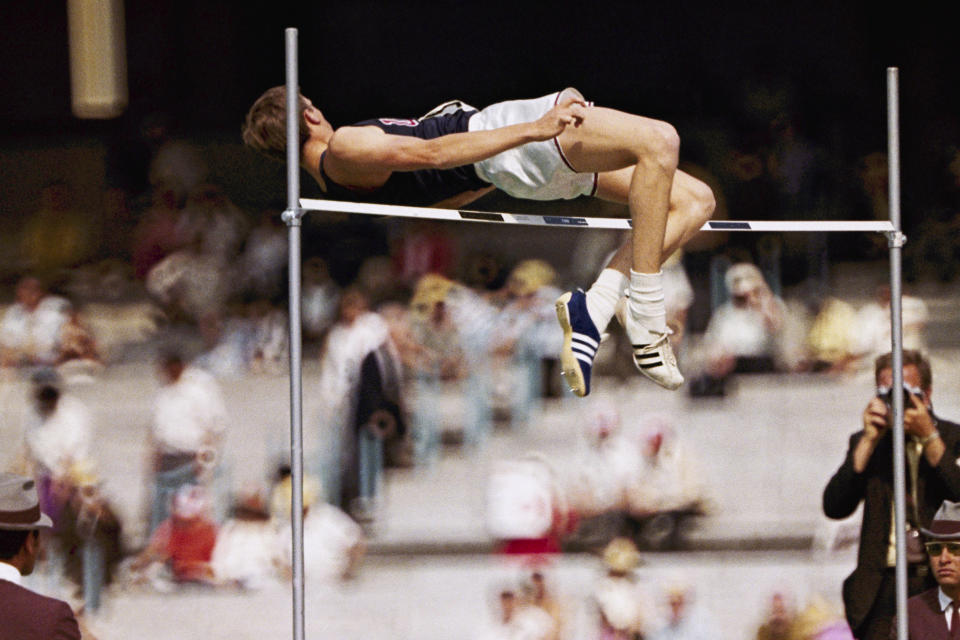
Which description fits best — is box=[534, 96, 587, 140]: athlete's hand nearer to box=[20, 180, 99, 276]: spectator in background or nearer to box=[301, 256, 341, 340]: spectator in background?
box=[301, 256, 341, 340]: spectator in background

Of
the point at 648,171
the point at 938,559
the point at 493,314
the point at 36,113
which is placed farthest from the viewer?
the point at 36,113

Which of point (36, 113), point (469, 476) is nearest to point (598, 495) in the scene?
point (469, 476)

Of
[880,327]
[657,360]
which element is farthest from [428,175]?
[880,327]

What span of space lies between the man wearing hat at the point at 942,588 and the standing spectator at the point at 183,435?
11.5 ft

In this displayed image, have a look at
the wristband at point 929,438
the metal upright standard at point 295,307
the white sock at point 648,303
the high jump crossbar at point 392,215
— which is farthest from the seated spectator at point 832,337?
the metal upright standard at point 295,307

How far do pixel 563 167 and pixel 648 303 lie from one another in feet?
1.45

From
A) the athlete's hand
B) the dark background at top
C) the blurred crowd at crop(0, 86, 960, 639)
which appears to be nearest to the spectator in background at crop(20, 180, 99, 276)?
the blurred crowd at crop(0, 86, 960, 639)

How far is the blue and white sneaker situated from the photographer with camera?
142 cm

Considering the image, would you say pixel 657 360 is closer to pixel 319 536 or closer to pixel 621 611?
pixel 621 611

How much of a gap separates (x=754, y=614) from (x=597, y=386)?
4.62 ft

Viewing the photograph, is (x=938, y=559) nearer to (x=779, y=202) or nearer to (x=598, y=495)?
(x=598, y=495)

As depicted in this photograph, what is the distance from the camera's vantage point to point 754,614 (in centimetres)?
657

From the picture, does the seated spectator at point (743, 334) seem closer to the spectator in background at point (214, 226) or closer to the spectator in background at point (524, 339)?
the spectator in background at point (524, 339)

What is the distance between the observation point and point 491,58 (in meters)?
10.8
